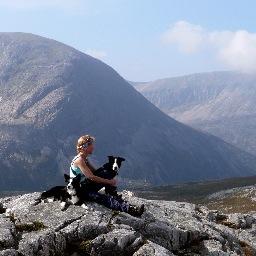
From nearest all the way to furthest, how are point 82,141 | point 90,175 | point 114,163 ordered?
point 90,175
point 82,141
point 114,163

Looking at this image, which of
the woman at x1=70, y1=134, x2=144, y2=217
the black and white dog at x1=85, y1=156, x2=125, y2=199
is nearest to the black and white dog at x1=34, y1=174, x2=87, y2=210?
the woman at x1=70, y1=134, x2=144, y2=217

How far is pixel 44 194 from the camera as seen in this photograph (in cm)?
2338

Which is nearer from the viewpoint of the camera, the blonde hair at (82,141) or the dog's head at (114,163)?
the blonde hair at (82,141)

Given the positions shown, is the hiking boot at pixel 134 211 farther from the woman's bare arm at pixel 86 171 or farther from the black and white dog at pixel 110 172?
the woman's bare arm at pixel 86 171

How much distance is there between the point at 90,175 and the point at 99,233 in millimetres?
2966

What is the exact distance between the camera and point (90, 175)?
71.3ft

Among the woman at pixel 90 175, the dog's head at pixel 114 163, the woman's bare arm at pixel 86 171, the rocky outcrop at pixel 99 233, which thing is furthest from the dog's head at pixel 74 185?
the dog's head at pixel 114 163

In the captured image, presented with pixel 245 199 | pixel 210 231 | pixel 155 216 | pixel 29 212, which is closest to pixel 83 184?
pixel 29 212

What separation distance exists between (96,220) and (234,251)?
27.4 feet

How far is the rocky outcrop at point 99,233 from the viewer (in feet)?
62.6

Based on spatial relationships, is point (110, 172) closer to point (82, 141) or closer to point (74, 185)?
point (74, 185)

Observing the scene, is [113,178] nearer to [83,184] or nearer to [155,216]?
[83,184]

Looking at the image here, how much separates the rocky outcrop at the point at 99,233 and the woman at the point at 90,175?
0.36 metres

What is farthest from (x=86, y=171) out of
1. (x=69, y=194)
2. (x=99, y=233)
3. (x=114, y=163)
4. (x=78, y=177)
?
(x=99, y=233)
